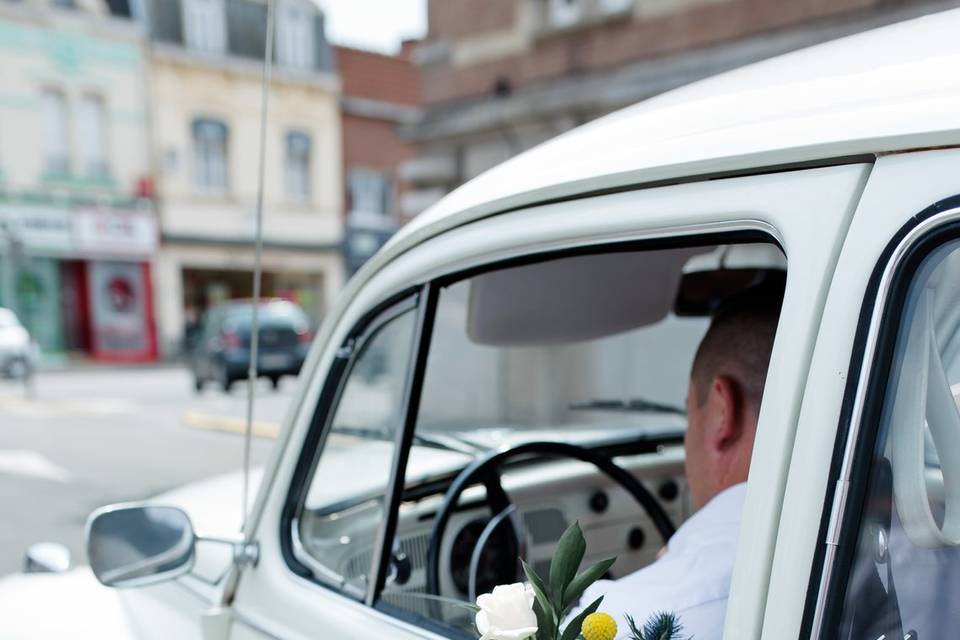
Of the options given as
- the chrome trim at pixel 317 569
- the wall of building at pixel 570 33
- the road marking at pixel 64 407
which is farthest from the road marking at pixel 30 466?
the chrome trim at pixel 317 569

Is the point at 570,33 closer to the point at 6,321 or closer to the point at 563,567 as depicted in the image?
the point at 563,567

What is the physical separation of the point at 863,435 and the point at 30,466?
8650 millimetres

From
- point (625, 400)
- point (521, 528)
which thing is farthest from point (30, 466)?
point (521, 528)

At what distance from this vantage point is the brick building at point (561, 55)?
6.67 metres

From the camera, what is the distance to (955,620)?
0.69 meters

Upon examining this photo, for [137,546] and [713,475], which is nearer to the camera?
[713,475]

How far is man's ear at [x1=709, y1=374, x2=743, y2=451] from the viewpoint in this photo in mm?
1162

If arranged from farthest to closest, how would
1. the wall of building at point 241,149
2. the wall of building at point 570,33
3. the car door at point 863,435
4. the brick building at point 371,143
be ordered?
1. the brick building at point 371,143
2. the wall of building at point 241,149
3. the wall of building at point 570,33
4. the car door at point 863,435

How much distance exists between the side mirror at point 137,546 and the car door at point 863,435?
103 cm

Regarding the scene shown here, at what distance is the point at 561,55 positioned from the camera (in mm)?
8734

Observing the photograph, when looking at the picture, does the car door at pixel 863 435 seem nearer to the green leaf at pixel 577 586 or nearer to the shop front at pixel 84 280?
the green leaf at pixel 577 586

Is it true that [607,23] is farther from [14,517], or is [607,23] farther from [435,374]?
[435,374]

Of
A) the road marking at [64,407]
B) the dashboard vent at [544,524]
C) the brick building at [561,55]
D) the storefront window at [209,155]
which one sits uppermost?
the storefront window at [209,155]

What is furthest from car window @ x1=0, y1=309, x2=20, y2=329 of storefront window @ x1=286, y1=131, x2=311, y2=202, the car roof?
the car roof
